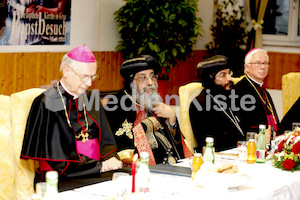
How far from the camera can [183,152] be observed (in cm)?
428

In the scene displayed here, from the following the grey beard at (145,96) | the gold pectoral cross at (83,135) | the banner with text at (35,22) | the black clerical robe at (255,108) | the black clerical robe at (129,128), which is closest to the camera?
the gold pectoral cross at (83,135)

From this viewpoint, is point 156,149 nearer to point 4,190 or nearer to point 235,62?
point 4,190

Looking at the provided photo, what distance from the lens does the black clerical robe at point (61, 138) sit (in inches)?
130

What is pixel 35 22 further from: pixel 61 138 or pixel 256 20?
pixel 256 20

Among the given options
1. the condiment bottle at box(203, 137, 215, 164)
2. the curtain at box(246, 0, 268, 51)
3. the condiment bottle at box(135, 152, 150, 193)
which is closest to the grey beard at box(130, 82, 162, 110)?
the condiment bottle at box(203, 137, 215, 164)

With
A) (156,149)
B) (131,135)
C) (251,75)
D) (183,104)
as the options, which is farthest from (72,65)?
(251,75)

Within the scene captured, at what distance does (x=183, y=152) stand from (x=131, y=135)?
535mm

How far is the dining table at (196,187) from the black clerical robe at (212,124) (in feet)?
4.36

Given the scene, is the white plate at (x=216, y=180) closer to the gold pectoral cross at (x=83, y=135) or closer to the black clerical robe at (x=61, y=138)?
the black clerical robe at (x=61, y=138)

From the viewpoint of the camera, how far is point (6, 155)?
3.22m

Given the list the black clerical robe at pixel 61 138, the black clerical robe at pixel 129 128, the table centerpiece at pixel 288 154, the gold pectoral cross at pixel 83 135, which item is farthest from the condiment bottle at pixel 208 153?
the black clerical robe at pixel 129 128

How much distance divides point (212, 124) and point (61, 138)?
1.75 m

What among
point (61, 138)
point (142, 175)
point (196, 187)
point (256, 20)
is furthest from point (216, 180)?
point (256, 20)

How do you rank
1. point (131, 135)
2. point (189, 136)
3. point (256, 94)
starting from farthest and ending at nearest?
point (256, 94) → point (189, 136) → point (131, 135)
